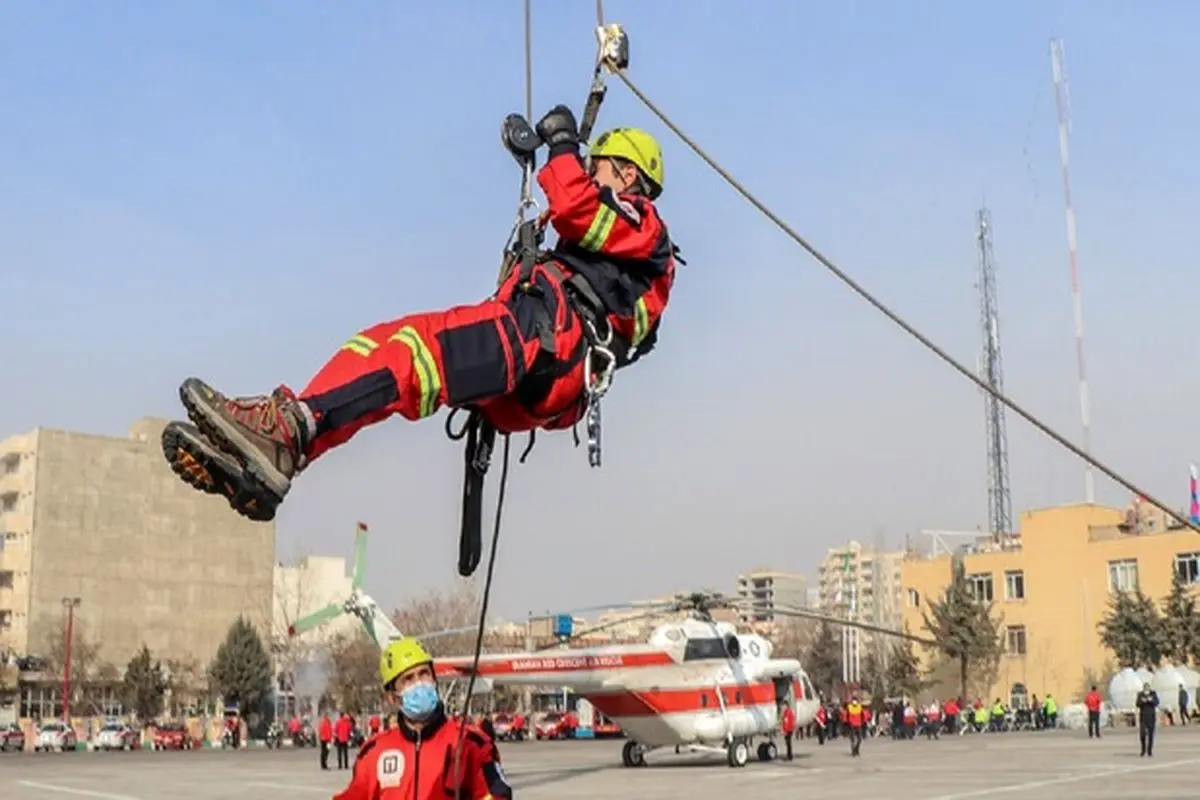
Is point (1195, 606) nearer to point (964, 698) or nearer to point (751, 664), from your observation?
point (964, 698)

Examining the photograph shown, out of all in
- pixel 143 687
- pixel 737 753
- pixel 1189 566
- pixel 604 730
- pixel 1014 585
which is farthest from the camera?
pixel 143 687

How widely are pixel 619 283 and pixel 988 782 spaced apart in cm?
2045

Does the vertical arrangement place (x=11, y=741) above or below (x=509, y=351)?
→ below

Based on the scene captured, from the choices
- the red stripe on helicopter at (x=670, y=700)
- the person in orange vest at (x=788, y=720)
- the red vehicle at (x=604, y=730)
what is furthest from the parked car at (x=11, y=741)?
the person in orange vest at (x=788, y=720)

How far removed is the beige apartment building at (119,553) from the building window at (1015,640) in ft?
150

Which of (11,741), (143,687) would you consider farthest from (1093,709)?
(143,687)

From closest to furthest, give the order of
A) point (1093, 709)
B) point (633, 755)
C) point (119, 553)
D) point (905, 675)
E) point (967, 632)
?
point (633, 755), point (1093, 709), point (967, 632), point (905, 675), point (119, 553)

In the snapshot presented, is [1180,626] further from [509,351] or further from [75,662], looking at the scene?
[509,351]

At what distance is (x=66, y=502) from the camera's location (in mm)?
84375

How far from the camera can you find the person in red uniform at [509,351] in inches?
178

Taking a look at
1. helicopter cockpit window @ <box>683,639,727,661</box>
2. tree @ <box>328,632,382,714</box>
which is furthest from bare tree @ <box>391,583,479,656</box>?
helicopter cockpit window @ <box>683,639,727,661</box>

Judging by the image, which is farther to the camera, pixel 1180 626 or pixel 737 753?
pixel 1180 626

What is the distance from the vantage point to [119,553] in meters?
87.1

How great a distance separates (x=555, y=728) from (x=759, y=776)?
116 feet
